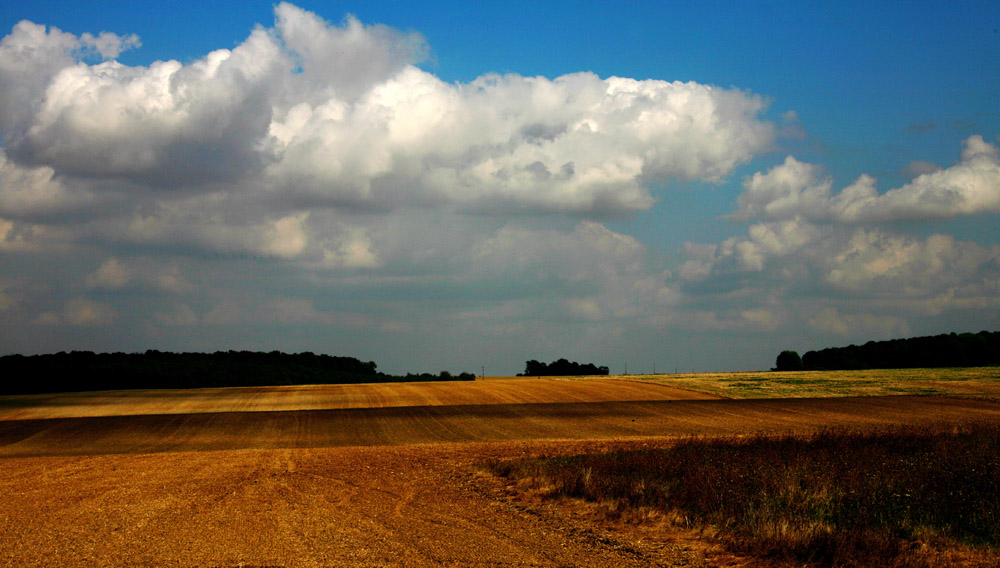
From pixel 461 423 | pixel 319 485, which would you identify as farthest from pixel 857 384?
pixel 319 485

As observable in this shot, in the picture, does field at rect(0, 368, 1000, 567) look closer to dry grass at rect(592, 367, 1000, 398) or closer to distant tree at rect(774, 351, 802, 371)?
dry grass at rect(592, 367, 1000, 398)

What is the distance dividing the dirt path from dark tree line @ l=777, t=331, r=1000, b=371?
60.3 m

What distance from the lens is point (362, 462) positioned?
22469mm

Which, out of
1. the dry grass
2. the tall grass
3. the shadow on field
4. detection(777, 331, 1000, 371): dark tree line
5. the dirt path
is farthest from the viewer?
detection(777, 331, 1000, 371): dark tree line

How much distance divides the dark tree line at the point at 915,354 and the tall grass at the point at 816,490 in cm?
7873

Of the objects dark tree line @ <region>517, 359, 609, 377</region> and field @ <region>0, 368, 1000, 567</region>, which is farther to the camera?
dark tree line @ <region>517, 359, 609, 377</region>

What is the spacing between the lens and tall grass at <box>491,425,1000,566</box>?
11492 mm

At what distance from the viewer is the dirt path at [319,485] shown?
11828 millimetres

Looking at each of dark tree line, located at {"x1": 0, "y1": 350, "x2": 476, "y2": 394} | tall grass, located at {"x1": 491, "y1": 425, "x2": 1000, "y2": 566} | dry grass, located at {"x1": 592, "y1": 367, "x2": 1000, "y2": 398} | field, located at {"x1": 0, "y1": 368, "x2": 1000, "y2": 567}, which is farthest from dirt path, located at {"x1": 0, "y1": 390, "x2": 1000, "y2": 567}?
dark tree line, located at {"x1": 0, "y1": 350, "x2": 476, "y2": 394}

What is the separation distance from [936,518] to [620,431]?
1890 centimetres

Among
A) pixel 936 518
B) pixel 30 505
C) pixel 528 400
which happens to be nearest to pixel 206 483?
pixel 30 505

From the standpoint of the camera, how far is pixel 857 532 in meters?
11.6

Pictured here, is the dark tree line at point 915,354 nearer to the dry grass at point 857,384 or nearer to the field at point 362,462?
the dry grass at point 857,384

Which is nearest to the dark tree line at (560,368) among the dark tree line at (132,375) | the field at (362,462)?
the dark tree line at (132,375)
